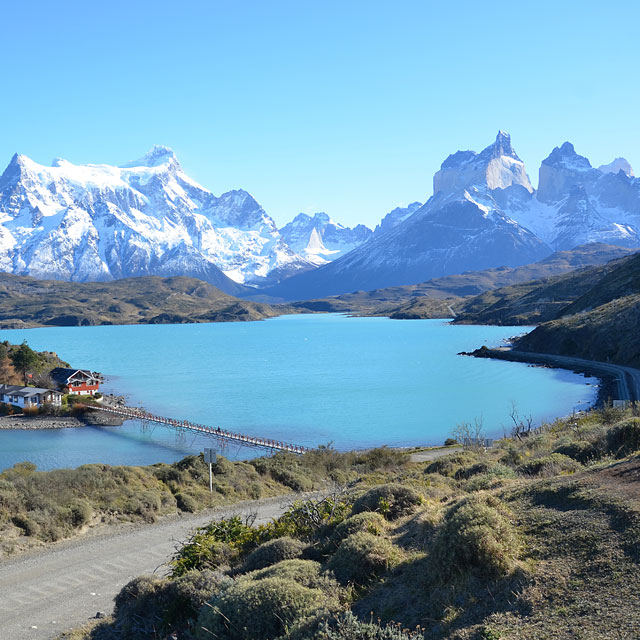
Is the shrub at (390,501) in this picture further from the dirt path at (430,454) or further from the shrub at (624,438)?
the dirt path at (430,454)

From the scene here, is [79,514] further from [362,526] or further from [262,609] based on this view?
[262,609]

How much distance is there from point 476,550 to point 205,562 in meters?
6.53

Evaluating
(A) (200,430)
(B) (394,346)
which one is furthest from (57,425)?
(B) (394,346)

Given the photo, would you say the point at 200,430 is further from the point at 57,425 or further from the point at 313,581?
the point at 313,581

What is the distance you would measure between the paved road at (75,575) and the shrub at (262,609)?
5.16 m

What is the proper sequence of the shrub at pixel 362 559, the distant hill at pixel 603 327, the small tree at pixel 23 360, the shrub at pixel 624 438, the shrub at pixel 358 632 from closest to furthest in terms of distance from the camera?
the shrub at pixel 358 632 < the shrub at pixel 362 559 < the shrub at pixel 624 438 < the small tree at pixel 23 360 < the distant hill at pixel 603 327

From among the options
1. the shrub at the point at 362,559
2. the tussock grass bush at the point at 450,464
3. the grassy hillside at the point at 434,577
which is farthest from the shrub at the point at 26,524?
the tussock grass bush at the point at 450,464

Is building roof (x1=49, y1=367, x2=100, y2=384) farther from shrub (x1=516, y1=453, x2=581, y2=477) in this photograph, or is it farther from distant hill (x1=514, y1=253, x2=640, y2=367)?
distant hill (x1=514, y1=253, x2=640, y2=367)

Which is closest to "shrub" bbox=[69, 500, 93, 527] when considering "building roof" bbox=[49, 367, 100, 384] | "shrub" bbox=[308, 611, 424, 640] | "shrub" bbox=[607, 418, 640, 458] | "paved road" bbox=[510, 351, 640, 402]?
"shrub" bbox=[308, 611, 424, 640]

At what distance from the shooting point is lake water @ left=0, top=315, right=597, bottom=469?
5638 centimetres

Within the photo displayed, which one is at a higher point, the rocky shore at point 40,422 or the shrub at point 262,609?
the shrub at point 262,609

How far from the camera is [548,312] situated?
184000 mm

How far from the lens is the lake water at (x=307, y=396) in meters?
56.4

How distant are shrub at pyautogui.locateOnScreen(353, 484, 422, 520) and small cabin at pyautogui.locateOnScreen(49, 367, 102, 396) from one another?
72.9 meters
